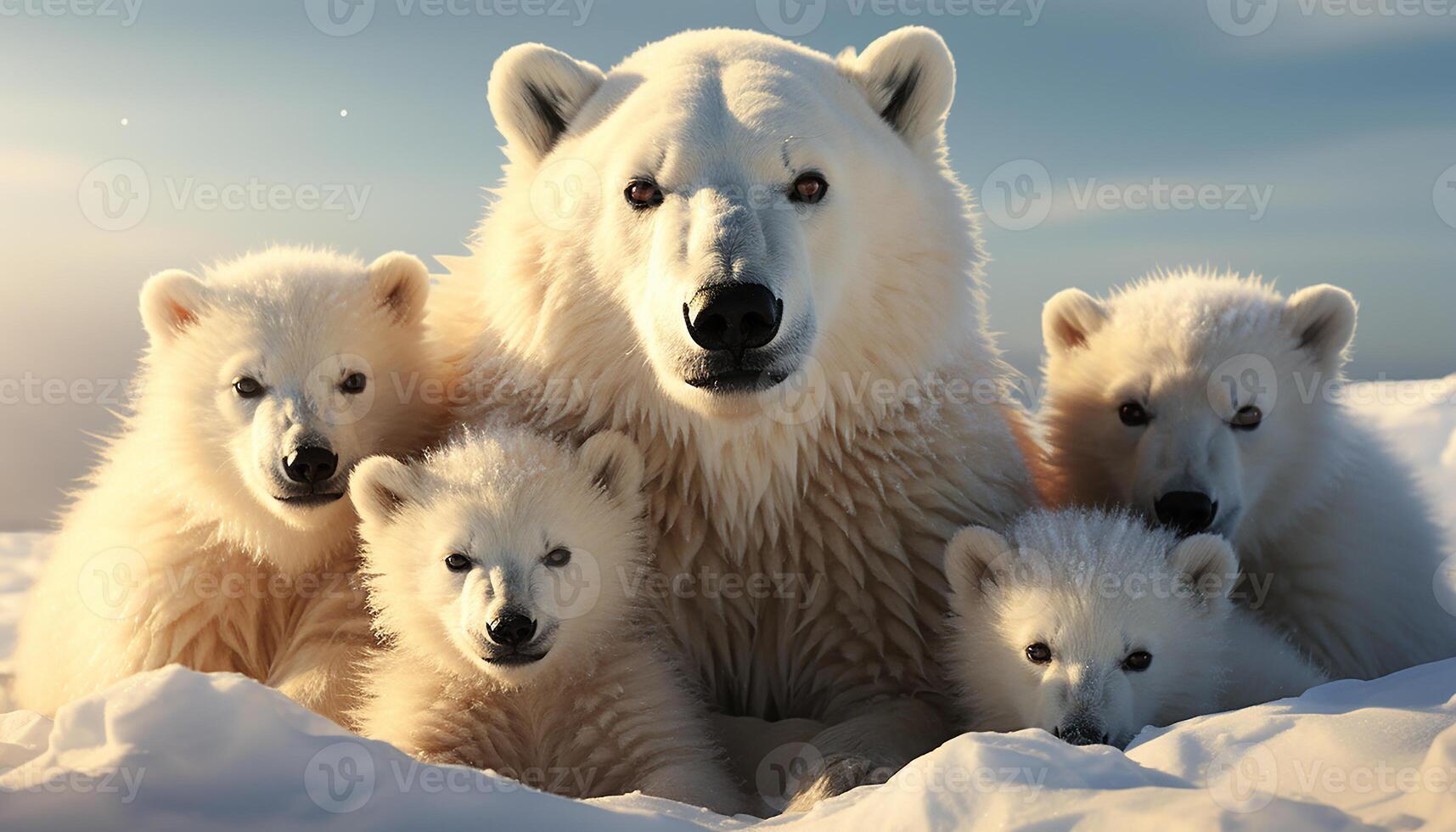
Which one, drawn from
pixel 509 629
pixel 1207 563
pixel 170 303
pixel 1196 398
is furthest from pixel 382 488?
pixel 1196 398

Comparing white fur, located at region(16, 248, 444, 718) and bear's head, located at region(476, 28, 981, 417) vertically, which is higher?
bear's head, located at region(476, 28, 981, 417)

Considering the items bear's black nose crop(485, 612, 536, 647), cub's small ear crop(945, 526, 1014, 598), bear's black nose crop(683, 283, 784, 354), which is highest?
bear's black nose crop(683, 283, 784, 354)

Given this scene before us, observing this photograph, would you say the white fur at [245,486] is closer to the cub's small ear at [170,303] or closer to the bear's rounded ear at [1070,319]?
the cub's small ear at [170,303]

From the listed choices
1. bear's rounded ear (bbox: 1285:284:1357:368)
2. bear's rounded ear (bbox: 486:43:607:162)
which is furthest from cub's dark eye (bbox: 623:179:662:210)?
bear's rounded ear (bbox: 1285:284:1357:368)

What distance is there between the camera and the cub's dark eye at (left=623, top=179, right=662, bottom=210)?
386cm

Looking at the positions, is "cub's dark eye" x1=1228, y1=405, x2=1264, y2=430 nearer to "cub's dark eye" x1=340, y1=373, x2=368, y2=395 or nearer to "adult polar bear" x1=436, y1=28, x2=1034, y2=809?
"adult polar bear" x1=436, y1=28, x2=1034, y2=809

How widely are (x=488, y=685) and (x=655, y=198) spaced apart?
60.9 inches

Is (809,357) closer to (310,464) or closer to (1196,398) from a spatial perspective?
(310,464)

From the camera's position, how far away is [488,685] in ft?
12.2

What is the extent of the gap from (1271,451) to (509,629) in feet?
9.52

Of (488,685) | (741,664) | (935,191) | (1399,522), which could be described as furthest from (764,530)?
(1399,522)

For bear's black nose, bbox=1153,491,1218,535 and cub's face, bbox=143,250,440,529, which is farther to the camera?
bear's black nose, bbox=1153,491,1218,535

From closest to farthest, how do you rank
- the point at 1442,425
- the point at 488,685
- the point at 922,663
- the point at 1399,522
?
the point at 488,685
the point at 922,663
the point at 1399,522
the point at 1442,425

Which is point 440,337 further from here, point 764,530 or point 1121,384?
point 1121,384
